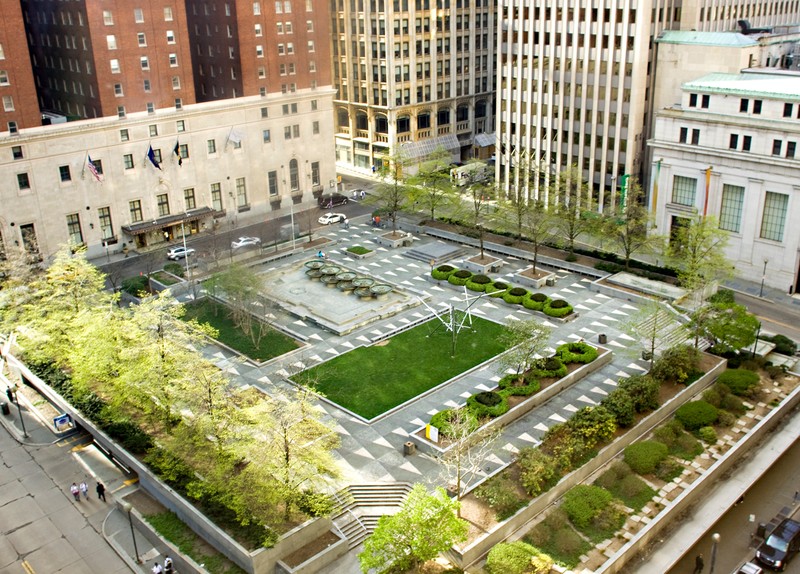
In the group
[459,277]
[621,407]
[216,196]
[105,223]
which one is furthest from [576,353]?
[105,223]

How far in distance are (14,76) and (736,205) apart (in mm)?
72810

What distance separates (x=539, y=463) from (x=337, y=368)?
2068 cm

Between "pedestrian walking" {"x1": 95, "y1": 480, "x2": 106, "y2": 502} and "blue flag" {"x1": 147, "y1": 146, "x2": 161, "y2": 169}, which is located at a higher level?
"blue flag" {"x1": 147, "y1": 146, "x2": 161, "y2": 169}

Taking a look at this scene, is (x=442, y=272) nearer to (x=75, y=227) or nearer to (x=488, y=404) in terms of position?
(x=488, y=404)

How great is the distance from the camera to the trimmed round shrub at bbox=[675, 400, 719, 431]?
52.8m

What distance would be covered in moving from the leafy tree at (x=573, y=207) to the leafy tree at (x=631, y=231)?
2.18 m

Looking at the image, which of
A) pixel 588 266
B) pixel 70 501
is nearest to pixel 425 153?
pixel 588 266

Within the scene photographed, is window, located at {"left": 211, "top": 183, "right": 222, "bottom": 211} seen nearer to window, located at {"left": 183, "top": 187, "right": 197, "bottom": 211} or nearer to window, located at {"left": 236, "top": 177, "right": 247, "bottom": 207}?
window, located at {"left": 236, "top": 177, "right": 247, "bottom": 207}

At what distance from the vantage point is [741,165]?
73.9m

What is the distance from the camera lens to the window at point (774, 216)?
72188 mm

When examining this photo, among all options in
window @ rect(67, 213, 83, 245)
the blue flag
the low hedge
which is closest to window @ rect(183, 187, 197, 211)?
the blue flag

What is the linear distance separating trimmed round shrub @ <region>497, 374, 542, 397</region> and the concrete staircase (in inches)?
474

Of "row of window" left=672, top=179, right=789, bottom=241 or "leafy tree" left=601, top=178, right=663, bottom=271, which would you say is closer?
"row of window" left=672, top=179, right=789, bottom=241

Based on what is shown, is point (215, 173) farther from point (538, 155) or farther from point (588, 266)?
point (588, 266)
